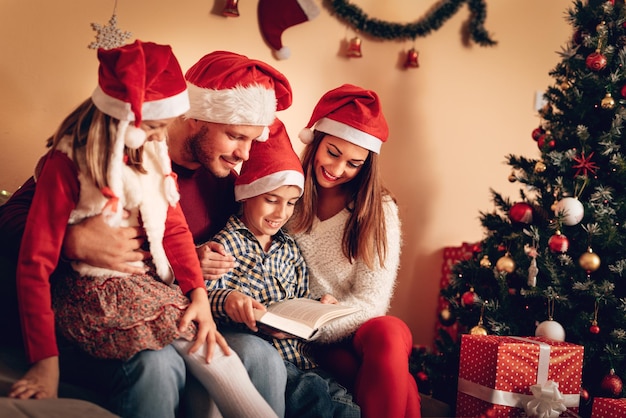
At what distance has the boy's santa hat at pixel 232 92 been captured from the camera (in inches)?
74.2

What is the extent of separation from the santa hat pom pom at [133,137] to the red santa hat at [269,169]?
1.80 feet

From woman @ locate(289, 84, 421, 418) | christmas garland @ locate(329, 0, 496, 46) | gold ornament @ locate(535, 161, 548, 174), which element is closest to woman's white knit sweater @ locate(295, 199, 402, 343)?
woman @ locate(289, 84, 421, 418)

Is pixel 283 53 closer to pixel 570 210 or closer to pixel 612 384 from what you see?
pixel 570 210

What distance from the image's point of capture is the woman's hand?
1.33 metres

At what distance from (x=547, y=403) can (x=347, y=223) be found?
87 centimetres

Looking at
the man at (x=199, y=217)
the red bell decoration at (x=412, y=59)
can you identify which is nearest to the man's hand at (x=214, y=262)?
the man at (x=199, y=217)

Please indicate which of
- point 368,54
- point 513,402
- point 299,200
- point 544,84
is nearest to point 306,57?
point 368,54

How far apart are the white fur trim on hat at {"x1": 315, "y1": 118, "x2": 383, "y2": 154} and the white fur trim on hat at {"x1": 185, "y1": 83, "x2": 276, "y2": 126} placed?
29cm

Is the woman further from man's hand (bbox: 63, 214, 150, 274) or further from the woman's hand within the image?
the woman's hand

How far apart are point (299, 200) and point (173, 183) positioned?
68 cm

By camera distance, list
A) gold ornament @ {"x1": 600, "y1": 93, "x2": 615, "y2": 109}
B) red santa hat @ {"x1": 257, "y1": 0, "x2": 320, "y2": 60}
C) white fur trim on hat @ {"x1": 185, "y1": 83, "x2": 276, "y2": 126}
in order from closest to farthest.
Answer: white fur trim on hat @ {"x1": 185, "y1": 83, "x2": 276, "y2": 126}
gold ornament @ {"x1": 600, "y1": 93, "x2": 615, "y2": 109}
red santa hat @ {"x1": 257, "y1": 0, "x2": 320, "y2": 60}

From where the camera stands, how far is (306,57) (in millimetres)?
2938

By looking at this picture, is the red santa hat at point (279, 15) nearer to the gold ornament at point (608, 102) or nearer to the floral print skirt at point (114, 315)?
the gold ornament at point (608, 102)

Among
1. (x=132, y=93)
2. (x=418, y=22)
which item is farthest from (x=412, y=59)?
(x=132, y=93)
